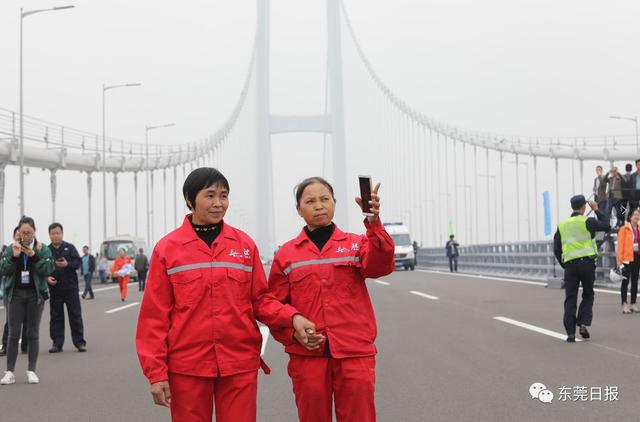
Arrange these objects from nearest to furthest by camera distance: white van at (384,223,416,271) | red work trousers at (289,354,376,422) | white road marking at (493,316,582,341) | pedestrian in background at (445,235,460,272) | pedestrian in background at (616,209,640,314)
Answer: red work trousers at (289,354,376,422), white road marking at (493,316,582,341), pedestrian in background at (616,209,640,314), pedestrian in background at (445,235,460,272), white van at (384,223,416,271)

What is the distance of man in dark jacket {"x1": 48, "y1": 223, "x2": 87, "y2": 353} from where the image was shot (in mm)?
11141

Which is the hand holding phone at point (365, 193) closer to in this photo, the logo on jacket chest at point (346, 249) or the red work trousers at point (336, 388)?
the logo on jacket chest at point (346, 249)

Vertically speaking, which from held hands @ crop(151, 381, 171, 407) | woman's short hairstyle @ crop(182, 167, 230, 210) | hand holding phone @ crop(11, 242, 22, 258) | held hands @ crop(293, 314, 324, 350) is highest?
woman's short hairstyle @ crop(182, 167, 230, 210)

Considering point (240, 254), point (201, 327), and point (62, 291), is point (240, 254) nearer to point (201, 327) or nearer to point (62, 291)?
point (201, 327)

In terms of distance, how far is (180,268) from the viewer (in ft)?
11.6

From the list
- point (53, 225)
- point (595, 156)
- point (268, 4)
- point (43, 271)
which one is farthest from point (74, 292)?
point (268, 4)

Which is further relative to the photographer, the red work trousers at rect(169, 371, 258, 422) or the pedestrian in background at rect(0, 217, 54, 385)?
the pedestrian in background at rect(0, 217, 54, 385)

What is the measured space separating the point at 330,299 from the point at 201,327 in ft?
1.89

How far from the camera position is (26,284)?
8766mm

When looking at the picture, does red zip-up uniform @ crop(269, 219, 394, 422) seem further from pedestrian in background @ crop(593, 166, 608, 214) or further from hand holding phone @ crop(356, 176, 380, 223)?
pedestrian in background @ crop(593, 166, 608, 214)

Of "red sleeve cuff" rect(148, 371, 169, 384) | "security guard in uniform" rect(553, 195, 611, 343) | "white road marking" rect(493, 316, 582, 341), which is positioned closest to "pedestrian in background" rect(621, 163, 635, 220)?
"white road marking" rect(493, 316, 582, 341)

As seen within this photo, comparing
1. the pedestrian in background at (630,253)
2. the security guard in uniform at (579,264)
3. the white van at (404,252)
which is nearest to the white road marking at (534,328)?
the security guard in uniform at (579,264)

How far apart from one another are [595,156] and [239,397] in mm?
58491

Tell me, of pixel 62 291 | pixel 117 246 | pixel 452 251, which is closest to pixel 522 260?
pixel 452 251
